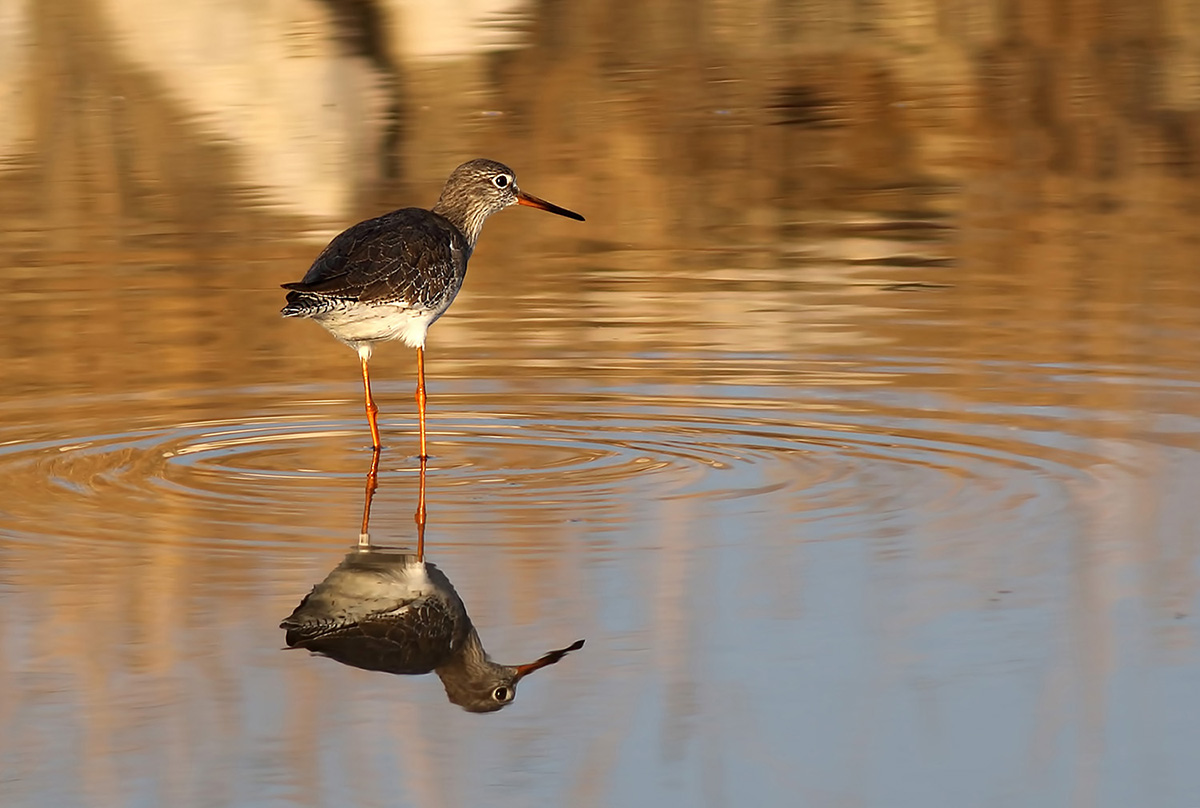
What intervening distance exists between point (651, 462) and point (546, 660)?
2.66 metres

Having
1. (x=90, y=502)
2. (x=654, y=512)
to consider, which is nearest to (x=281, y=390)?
(x=90, y=502)

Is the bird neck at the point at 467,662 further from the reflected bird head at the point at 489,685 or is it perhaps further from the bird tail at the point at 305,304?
the bird tail at the point at 305,304

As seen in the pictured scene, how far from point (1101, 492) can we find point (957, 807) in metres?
3.41

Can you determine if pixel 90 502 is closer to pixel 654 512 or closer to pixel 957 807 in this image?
pixel 654 512

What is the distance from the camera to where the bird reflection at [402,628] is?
6688 millimetres

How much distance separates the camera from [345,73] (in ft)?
71.5

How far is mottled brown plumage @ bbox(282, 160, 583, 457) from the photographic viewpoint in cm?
975

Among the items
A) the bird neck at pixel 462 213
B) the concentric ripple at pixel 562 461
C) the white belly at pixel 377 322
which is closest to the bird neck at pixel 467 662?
the concentric ripple at pixel 562 461

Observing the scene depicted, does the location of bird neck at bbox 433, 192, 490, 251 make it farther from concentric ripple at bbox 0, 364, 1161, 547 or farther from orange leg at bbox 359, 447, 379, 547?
orange leg at bbox 359, 447, 379, 547

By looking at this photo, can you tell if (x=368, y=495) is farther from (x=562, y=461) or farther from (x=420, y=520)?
(x=562, y=461)

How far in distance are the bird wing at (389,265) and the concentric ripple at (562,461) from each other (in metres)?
0.76

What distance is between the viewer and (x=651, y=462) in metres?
9.40

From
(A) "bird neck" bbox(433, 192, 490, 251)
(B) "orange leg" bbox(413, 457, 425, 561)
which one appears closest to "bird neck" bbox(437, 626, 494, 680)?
(B) "orange leg" bbox(413, 457, 425, 561)

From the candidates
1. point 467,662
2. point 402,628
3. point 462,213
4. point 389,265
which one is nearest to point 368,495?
point 389,265
